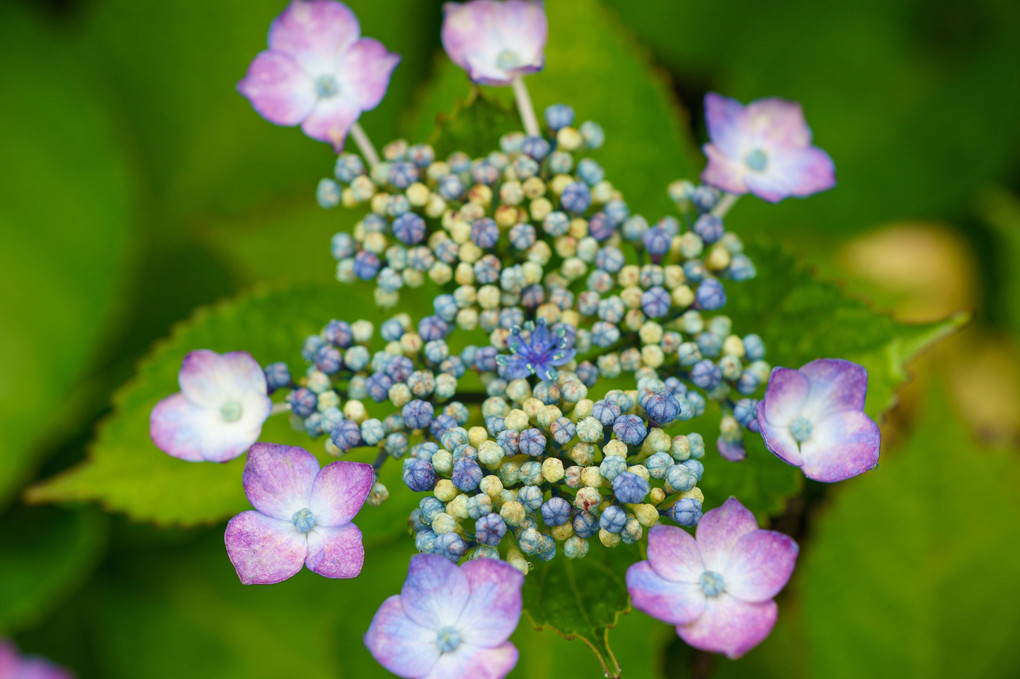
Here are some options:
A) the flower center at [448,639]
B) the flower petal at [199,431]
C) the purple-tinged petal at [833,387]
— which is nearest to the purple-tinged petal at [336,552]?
the flower center at [448,639]

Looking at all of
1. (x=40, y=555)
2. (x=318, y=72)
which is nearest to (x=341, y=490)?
(x=318, y=72)

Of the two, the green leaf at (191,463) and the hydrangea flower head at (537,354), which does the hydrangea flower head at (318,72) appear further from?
the hydrangea flower head at (537,354)

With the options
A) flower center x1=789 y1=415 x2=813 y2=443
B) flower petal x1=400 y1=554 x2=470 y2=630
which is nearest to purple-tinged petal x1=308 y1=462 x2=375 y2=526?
flower petal x1=400 y1=554 x2=470 y2=630

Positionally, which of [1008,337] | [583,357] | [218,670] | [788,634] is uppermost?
[583,357]

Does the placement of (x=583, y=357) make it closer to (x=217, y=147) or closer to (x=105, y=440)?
(x=105, y=440)

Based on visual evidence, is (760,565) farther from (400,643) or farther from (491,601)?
(400,643)

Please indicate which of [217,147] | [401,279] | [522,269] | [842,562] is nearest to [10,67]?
[217,147]
